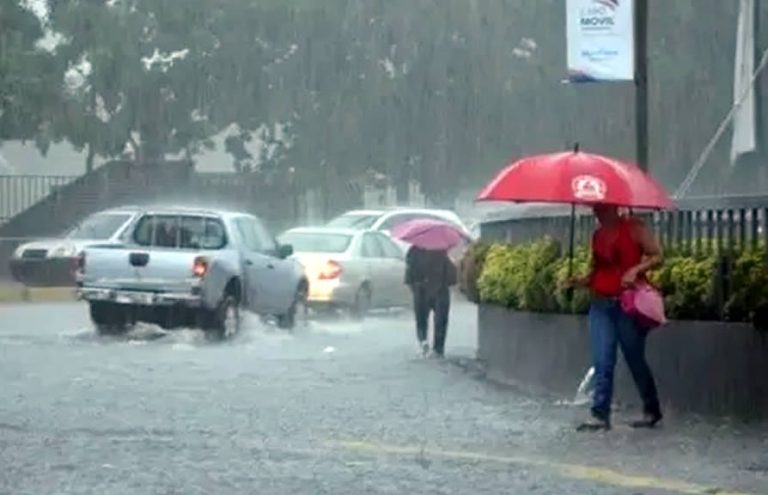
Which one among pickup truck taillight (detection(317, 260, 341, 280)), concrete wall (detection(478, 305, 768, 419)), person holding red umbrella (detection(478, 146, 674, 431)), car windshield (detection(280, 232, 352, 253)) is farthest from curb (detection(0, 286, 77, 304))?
person holding red umbrella (detection(478, 146, 674, 431))

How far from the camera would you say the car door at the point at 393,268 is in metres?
34.9

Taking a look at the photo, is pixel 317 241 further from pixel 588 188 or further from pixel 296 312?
pixel 588 188

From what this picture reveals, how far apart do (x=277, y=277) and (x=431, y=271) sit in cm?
502

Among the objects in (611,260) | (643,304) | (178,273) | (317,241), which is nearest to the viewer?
(643,304)

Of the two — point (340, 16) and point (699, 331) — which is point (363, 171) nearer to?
point (340, 16)

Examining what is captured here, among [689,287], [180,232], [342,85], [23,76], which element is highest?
[342,85]

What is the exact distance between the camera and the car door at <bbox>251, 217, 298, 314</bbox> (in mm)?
28797

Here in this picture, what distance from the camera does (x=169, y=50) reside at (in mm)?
53281

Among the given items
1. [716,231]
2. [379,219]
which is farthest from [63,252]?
[716,231]

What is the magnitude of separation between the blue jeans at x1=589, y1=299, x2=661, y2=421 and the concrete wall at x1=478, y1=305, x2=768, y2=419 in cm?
60

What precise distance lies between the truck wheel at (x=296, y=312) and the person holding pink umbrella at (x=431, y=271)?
17.6 ft

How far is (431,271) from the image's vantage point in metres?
24.5

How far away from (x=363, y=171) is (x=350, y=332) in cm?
2597

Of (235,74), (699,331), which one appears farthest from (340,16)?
(699,331)
